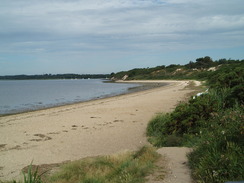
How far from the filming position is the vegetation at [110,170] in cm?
467

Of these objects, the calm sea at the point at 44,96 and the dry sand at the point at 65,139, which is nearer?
the dry sand at the point at 65,139

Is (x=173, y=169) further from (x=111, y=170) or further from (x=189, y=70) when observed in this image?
(x=189, y=70)

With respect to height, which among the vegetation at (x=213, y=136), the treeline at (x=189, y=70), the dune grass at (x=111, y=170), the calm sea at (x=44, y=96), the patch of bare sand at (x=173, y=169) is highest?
the treeline at (x=189, y=70)

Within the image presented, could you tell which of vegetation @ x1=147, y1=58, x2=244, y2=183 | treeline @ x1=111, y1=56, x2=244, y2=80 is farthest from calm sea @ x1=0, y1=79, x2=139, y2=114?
treeline @ x1=111, y1=56, x2=244, y2=80

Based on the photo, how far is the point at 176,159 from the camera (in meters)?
5.33

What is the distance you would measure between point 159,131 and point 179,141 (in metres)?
2.13

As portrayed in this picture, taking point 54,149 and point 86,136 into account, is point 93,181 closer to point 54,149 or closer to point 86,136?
point 54,149

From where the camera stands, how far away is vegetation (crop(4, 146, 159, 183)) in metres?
4.67

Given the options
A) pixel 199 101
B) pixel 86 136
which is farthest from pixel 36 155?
pixel 199 101

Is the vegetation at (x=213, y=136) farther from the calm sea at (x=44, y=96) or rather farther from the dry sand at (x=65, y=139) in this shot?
the calm sea at (x=44, y=96)

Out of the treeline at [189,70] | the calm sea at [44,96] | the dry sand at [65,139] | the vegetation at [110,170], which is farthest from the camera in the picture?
the treeline at [189,70]

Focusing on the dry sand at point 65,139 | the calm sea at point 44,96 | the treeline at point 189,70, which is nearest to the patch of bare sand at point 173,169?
the dry sand at point 65,139

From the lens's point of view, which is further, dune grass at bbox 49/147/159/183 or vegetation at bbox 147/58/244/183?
dune grass at bbox 49/147/159/183

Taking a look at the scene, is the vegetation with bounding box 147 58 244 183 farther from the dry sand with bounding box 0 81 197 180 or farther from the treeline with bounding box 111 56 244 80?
the treeline with bounding box 111 56 244 80
